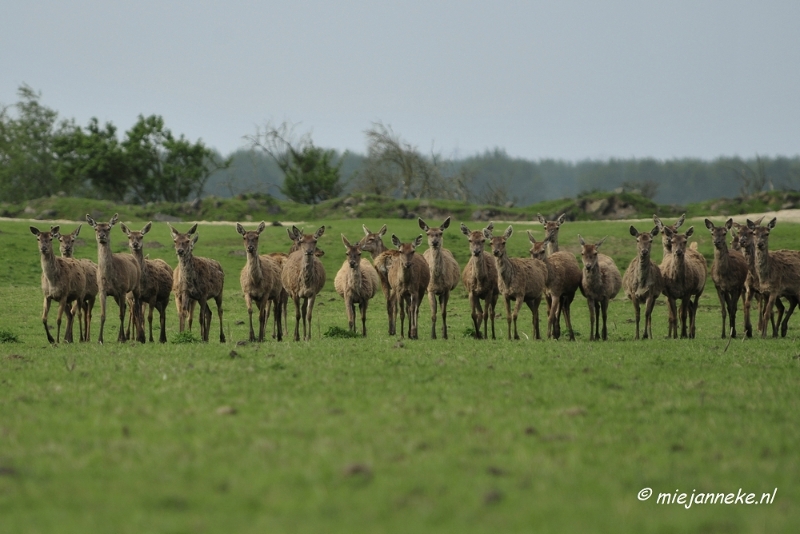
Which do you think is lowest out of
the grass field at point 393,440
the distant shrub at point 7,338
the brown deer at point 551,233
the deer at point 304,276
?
the distant shrub at point 7,338

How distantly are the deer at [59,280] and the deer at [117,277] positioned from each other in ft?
1.91

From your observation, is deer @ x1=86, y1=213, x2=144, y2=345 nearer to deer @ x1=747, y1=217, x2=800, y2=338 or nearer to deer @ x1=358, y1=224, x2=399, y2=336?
deer @ x1=358, y1=224, x2=399, y2=336

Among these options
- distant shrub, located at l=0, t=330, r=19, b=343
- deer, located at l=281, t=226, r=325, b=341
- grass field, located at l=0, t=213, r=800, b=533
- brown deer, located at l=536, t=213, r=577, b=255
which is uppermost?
brown deer, located at l=536, t=213, r=577, b=255

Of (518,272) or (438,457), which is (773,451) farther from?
(518,272)

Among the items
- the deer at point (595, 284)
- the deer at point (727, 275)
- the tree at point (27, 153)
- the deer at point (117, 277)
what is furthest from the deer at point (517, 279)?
the tree at point (27, 153)

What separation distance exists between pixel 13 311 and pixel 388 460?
23.9 meters

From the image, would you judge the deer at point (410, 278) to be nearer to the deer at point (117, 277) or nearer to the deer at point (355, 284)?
A: the deer at point (355, 284)

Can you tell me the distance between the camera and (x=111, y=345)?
60.6ft

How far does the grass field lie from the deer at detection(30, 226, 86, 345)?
186 inches

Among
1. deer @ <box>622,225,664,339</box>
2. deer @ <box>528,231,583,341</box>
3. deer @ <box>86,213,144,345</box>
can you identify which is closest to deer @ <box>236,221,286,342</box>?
deer @ <box>86,213,144,345</box>

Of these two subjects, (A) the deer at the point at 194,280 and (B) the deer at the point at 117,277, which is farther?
(A) the deer at the point at 194,280

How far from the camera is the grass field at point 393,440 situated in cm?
618

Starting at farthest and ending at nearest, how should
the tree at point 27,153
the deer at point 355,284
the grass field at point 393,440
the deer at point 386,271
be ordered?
1. the tree at point 27,153
2. the deer at point 386,271
3. the deer at point 355,284
4. the grass field at point 393,440

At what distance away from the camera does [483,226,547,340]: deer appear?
21.5m
